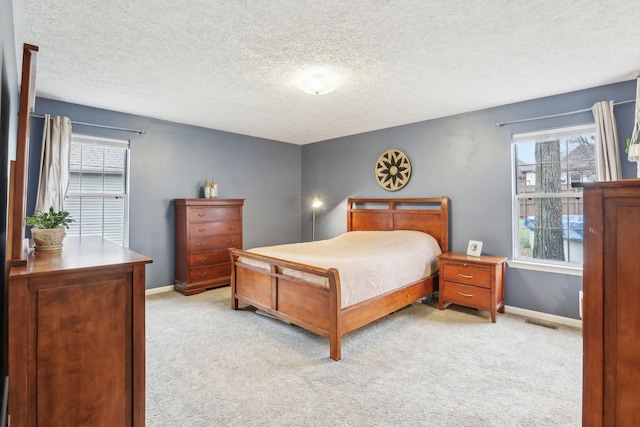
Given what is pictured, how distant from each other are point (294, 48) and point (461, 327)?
311 centimetres

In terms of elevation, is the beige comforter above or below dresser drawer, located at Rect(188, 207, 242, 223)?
below

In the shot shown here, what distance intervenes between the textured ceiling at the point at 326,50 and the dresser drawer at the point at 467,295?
216cm

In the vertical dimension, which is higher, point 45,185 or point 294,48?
point 294,48

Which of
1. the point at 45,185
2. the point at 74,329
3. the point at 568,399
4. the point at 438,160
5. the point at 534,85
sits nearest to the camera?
the point at 74,329

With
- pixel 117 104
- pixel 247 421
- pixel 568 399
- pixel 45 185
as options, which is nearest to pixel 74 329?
pixel 247 421

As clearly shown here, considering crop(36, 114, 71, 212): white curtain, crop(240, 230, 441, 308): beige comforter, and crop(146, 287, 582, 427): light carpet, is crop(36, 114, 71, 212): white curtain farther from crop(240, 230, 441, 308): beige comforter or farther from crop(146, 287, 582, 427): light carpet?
crop(240, 230, 441, 308): beige comforter

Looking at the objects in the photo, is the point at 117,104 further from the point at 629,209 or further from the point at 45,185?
the point at 629,209

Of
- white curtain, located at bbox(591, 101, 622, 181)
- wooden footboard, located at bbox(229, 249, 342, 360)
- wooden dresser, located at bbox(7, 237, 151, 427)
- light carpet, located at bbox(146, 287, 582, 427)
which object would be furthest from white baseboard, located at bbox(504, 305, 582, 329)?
wooden dresser, located at bbox(7, 237, 151, 427)

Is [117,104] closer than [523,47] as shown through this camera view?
No

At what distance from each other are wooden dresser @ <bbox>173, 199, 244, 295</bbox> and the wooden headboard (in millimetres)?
1913

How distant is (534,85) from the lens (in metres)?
3.23

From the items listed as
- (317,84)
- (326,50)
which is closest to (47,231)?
(326,50)

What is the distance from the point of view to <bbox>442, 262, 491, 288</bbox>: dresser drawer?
353cm

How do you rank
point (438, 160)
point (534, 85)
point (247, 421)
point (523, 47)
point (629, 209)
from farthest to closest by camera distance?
point (438, 160)
point (534, 85)
point (523, 47)
point (247, 421)
point (629, 209)
